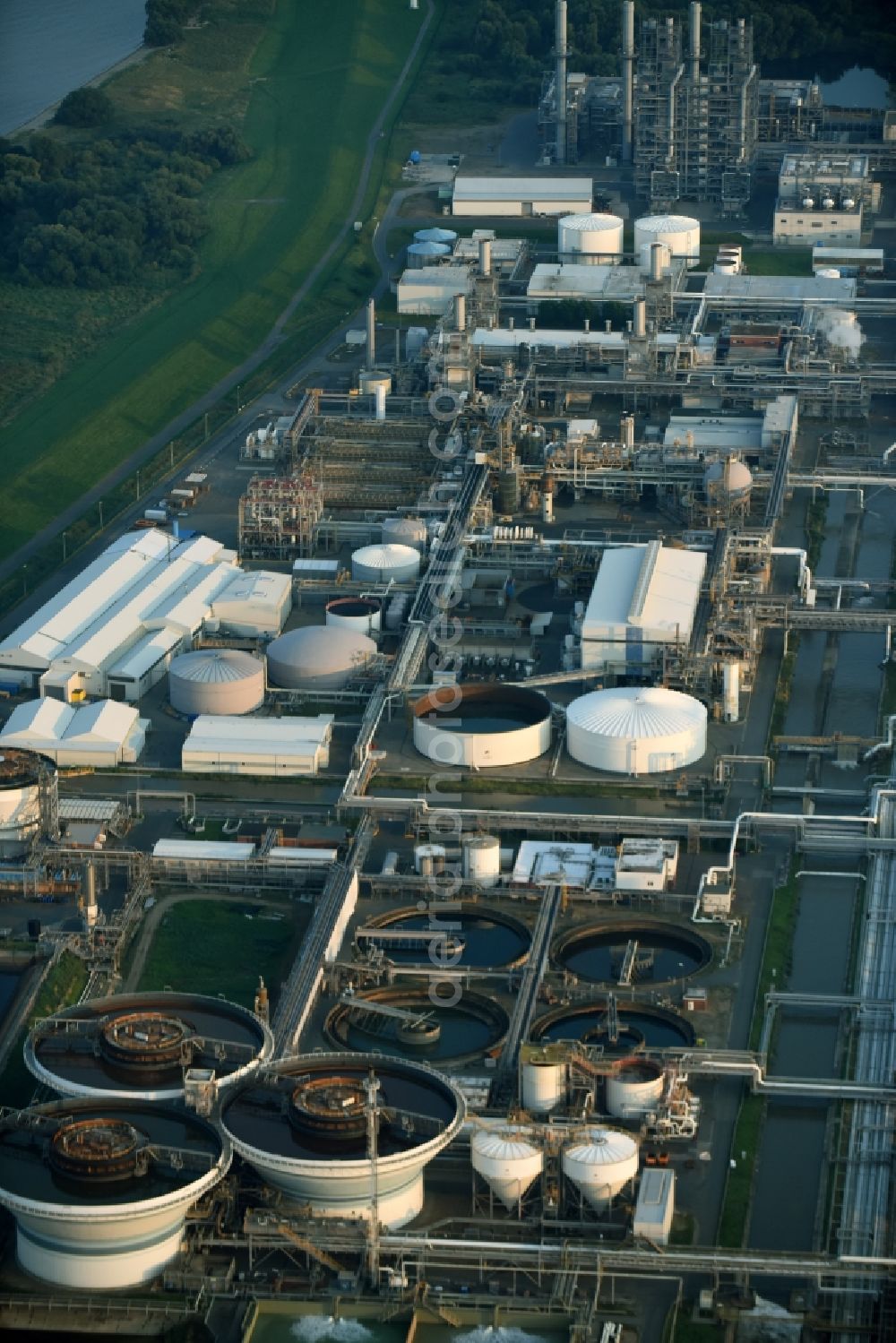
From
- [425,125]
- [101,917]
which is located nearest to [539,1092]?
[101,917]

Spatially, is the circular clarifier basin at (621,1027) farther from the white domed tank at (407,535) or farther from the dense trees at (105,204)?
the dense trees at (105,204)

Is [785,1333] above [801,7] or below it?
below

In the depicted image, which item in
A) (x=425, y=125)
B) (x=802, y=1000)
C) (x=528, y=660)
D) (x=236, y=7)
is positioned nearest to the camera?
(x=802, y=1000)

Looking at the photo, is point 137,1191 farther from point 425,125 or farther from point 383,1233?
point 425,125

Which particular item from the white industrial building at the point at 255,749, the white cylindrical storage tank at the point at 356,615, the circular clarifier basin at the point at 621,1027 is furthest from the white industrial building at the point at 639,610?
the circular clarifier basin at the point at 621,1027

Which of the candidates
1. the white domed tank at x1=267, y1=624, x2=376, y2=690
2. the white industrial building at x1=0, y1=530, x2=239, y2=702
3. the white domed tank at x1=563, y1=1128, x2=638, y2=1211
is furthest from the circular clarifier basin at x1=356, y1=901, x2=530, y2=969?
the white industrial building at x1=0, y1=530, x2=239, y2=702

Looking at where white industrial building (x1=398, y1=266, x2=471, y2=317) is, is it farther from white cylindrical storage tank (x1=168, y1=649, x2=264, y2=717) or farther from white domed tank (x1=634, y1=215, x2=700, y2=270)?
white cylindrical storage tank (x1=168, y1=649, x2=264, y2=717)

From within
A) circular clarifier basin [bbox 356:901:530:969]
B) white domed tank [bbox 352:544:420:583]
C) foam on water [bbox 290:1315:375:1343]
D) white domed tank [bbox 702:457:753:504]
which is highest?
white domed tank [bbox 702:457:753:504]
